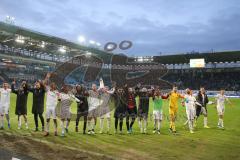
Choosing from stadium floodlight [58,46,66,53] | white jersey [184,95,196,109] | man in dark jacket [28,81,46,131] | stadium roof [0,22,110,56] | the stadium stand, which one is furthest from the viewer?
stadium floodlight [58,46,66,53]

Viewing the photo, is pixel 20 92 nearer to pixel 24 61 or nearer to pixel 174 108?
pixel 174 108

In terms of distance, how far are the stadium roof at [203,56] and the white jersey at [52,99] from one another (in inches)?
1930

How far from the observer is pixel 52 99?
13398mm

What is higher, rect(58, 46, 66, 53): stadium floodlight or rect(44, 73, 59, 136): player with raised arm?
rect(58, 46, 66, 53): stadium floodlight

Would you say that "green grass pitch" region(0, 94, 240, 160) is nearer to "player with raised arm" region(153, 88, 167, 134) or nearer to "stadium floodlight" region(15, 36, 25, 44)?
"player with raised arm" region(153, 88, 167, 134)

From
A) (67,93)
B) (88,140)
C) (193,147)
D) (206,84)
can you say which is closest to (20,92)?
(67,93)

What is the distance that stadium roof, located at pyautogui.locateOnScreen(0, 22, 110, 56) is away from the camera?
43550 millimetres

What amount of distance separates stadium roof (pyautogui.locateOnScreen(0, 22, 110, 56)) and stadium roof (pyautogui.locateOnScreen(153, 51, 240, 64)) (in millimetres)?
14283

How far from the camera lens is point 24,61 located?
5772 centimetres

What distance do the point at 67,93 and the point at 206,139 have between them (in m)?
6.79

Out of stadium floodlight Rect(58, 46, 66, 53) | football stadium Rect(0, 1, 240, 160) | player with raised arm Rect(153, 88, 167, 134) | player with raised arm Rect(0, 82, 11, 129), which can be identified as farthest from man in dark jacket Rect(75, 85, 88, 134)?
stadium floodlight Rect(58, 46, 66, 53)

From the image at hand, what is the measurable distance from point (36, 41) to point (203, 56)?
33.2 m

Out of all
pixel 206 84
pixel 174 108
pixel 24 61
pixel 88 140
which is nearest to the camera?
pixel 88 140

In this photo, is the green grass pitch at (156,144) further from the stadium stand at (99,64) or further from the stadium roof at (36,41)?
the stadium stand at (99,64)
